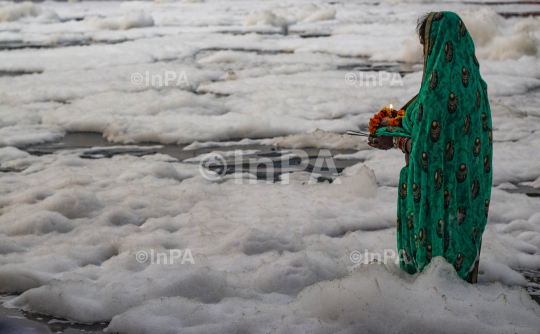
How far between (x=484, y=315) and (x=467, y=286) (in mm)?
169

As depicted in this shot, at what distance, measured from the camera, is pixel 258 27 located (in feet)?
62.1

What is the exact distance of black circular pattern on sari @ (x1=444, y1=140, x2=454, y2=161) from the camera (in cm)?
243

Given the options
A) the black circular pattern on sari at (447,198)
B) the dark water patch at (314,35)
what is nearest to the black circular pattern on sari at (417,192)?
the black circular pattern on sari at (447,198)

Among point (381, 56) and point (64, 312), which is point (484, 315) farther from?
point (381, 56)

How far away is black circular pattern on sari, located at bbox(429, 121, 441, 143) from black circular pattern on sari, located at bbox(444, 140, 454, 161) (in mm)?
60

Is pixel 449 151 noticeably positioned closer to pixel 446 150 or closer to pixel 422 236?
pixel 446 150

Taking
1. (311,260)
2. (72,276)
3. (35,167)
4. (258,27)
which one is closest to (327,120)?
(35,167)

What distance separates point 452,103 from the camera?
239 cm

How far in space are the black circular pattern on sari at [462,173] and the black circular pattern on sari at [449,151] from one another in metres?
0.07

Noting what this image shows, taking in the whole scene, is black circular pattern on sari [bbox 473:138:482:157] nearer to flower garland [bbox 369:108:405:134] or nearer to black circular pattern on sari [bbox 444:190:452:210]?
black circular pattern on sari [bbox 444:190:452:210]

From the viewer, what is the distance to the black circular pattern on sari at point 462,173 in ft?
8.08

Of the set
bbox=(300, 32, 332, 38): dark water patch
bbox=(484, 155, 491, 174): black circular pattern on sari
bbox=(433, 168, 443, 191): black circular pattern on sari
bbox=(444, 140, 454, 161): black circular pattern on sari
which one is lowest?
bbox=(433, 168, 443, 191): black circular pattern on sari

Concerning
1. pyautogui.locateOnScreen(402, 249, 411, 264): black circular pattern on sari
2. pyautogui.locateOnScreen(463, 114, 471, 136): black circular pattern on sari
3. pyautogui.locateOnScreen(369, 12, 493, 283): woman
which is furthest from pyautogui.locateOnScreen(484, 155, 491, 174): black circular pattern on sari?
pyautogui.locateOnScreen(402, 249, 411, 264): black circular pattern on sari

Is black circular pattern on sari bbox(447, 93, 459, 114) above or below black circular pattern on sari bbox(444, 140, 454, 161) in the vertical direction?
above
